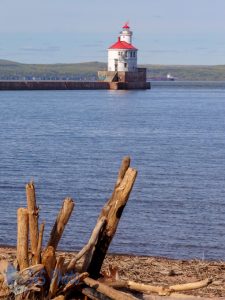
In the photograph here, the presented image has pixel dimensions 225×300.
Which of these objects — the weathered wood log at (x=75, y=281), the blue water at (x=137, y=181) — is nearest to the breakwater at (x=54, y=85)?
the blue water at (x=137, y=181)

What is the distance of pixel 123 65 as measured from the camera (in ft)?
398

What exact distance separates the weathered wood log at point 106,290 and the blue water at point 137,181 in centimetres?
784

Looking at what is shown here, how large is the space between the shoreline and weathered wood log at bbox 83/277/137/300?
128 cm

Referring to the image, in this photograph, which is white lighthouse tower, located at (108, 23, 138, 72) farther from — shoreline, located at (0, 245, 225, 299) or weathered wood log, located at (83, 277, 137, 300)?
weathered wood log, located at (83, 277, 137, 300)

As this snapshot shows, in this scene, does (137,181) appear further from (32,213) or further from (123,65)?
(123,65)

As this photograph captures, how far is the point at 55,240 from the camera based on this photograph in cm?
823

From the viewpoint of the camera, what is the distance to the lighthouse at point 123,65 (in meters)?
120

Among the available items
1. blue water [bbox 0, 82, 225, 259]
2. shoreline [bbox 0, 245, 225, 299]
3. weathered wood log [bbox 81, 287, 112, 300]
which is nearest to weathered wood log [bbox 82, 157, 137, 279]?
weathered wood log [bbox 81, 287, 112, 300]

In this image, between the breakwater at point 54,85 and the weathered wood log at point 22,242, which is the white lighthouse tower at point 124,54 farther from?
the weathered wood log at point 22,242

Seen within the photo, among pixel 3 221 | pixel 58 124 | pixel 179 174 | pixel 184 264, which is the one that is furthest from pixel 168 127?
pixel 184 264

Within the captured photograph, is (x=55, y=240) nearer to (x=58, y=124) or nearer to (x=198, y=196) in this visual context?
(x=198, y=196)

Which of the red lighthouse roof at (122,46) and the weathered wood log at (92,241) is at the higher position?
the red lighthouse roof at (122,46)

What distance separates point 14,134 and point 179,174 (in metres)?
22.5

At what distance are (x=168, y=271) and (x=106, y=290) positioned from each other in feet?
9.27
